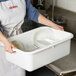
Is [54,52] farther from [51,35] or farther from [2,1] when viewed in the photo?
[2,1]

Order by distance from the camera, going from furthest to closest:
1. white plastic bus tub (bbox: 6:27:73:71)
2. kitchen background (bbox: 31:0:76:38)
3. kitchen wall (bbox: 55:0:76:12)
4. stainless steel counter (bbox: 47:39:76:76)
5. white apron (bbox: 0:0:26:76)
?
kitchen wall (bbox: 55:0:76:12), kitchen background (bbox: 31:0:76:38), stainless steel counter (bbox: 47:39:76:76), white apron (bbox: 0:0:26:76), white plastic bus tub (bbox: 6:27:73:71)

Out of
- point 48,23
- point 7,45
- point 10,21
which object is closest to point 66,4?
point 48,23

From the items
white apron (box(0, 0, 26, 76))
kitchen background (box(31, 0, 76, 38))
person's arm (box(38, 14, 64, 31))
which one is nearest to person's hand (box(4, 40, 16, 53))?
white apron (box(0, 0, 26, 76))

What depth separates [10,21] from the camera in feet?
3.81

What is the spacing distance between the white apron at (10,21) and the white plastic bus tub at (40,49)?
0.38 ft

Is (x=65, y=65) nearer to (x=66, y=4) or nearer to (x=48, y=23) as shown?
(x=48, y=23)

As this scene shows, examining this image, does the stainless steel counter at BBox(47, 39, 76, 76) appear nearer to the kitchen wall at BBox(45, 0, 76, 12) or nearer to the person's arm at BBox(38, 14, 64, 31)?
the person's arm at BBox(38, 14, 64, 31)

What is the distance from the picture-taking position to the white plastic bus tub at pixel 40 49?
0.91 metres

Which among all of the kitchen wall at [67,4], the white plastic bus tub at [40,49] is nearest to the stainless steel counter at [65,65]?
the white plastic bus tub at [40,49]

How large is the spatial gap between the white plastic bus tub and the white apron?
12cm

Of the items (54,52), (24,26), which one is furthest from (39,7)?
(54,52)

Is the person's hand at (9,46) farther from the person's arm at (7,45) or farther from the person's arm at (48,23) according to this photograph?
the person's arm at (48,23)

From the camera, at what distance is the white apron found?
1115mm

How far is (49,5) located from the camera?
6.65ft
